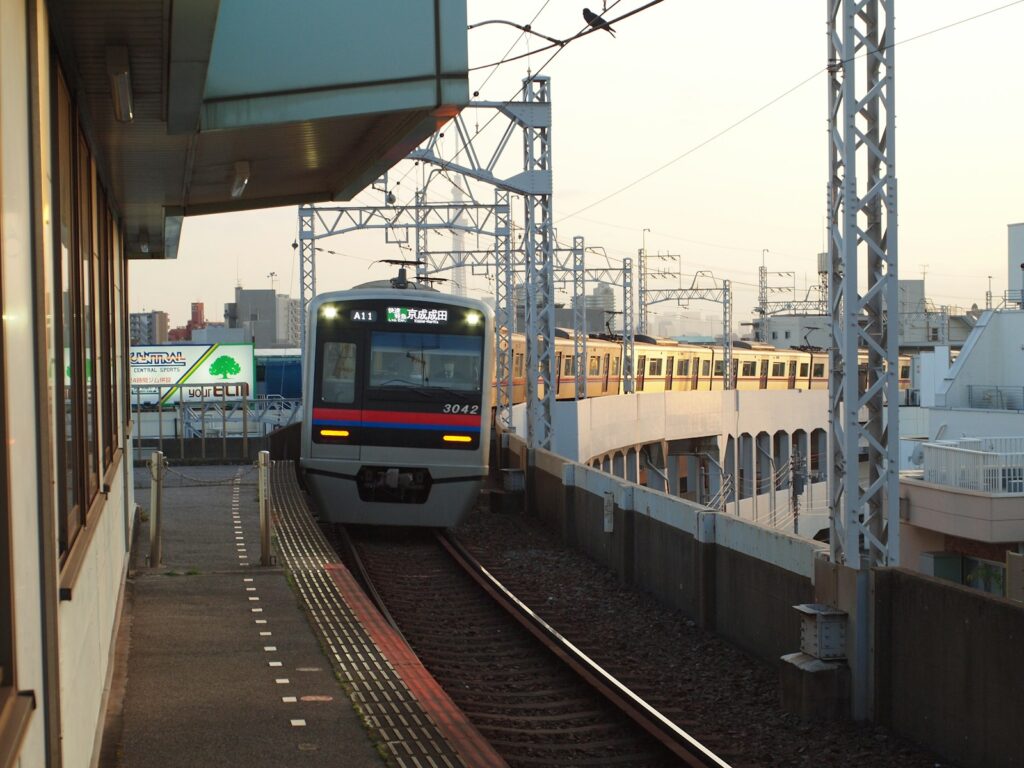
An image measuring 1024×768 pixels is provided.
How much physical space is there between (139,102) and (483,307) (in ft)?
31.7

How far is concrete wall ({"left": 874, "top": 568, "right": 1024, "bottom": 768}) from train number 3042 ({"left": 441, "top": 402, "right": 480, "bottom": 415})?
754 cm

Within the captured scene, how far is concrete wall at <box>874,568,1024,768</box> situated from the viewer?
711cm

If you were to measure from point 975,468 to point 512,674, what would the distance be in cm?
1169

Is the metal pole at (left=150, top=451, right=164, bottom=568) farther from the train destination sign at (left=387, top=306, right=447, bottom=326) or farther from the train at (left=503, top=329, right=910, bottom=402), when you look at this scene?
the train at (left=503, top=329, right=910, bottom=402)

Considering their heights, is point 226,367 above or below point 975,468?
above

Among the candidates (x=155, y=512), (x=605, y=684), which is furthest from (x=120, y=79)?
(x=155, y=512)

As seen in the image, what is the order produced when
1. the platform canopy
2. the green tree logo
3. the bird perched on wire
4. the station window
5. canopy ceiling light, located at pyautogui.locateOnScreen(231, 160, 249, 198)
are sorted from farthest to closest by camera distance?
the green tree logo, the bird perched on wire, canopy ceiling light, located at pyautogui.locateOnScreen(231, 160, 249, 198), the platform canopy, the station window

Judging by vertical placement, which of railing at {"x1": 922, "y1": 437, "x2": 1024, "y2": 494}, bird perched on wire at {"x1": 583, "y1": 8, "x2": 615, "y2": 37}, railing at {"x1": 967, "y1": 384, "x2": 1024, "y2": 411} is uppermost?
bird perched on wire at {"x1": 583, "y1": 8, "x2": 615, "y2": 37}

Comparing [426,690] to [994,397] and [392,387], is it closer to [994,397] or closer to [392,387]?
[392,387]

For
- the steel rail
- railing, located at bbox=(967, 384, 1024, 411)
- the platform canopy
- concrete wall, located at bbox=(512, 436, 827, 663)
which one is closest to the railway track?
the steel rail

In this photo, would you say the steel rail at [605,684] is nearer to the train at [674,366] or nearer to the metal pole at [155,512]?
the metal pole at [155,512]

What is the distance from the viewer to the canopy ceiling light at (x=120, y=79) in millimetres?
4977

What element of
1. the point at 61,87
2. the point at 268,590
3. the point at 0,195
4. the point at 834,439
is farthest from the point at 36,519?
the point at 268,590

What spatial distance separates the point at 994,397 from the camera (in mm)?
31969
